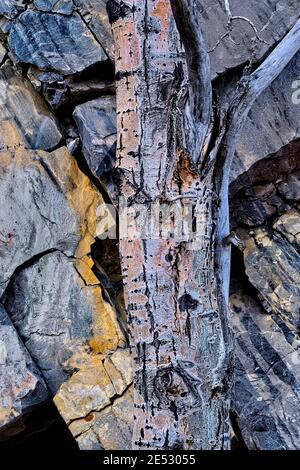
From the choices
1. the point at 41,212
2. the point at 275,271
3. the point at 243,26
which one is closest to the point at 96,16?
the point at 243,26

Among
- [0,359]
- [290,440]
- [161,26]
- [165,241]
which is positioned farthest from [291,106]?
[0,359]

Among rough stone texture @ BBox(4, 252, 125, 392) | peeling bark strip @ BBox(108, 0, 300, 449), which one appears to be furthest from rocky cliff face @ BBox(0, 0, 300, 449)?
peeling bark strip @ BBox(108, 0, 300, 449)

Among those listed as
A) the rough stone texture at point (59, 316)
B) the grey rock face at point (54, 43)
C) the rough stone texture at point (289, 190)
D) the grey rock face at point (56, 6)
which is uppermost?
the grey rock face at point (56, 6)

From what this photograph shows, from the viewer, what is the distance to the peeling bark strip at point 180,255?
245 cm

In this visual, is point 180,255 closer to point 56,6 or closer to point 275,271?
point 275,271

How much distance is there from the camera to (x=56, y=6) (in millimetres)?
3459

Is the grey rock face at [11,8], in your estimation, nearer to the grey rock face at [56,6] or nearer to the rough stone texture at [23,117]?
the grey rock face at [56,6]

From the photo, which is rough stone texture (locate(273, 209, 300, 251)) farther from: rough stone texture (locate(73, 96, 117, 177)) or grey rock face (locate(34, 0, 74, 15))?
grey rock face (locate(34, 0, 74, 15))

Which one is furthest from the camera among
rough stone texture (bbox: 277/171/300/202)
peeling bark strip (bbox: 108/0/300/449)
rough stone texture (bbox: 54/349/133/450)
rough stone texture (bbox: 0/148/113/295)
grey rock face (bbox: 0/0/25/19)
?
rough stone texture (bbox: 277/171/300/202)

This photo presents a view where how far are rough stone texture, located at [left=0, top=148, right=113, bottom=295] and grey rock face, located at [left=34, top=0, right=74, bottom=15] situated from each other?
2.53 ft

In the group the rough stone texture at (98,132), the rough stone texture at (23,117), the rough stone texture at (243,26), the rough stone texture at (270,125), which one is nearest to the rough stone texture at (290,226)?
the rough stone texture at (270,125)

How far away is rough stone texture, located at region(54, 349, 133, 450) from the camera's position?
10.2 ft

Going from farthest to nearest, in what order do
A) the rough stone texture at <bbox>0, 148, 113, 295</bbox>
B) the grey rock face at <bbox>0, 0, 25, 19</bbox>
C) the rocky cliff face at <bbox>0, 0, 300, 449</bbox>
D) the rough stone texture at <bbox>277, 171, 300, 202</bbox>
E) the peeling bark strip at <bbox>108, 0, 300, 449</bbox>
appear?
1. the rough stone texture at <bbox>277, 171, 300, 202</bbox>
2. the grey rock face at <bbox>0, 0, 25, 19</bbox>
3. the rough stone texture at <bbox>0, 148, 113, 295</bbox>
4. the rocky cliff face at <bbox>0, 0, 300, 449</bbox>
5. the peeling bark strip at <bbox>108, 0, 300, 449</bbox>

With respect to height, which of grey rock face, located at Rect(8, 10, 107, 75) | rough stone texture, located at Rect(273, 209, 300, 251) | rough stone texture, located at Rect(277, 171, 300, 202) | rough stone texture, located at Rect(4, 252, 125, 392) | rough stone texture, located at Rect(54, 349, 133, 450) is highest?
grey rock face, located at Rect(8, 10, 107, 75)
